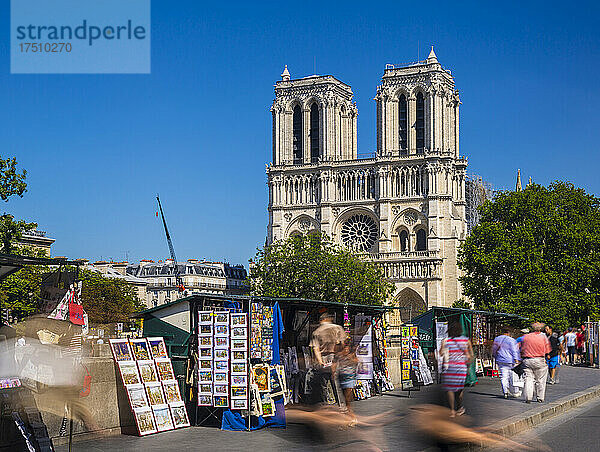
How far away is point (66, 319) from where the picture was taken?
1491 cm

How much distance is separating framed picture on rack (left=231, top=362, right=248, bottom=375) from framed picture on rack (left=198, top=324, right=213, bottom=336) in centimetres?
70

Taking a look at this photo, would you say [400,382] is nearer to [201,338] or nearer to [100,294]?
[201,338]

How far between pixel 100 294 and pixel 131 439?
63.4 m

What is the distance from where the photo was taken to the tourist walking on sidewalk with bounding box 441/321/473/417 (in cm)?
994

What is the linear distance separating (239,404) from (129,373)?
6.08 feet

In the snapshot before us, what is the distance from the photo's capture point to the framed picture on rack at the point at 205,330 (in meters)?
14.9

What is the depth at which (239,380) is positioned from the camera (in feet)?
47.9

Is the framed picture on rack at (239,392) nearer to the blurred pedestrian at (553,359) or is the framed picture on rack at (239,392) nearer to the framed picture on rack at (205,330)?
the framed picture on rack at (205,330)

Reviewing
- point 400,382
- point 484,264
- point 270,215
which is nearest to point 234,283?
point 270,215

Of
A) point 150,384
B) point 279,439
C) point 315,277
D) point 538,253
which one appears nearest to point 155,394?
point 150,384

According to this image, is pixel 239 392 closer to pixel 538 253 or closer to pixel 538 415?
pixel 538 415

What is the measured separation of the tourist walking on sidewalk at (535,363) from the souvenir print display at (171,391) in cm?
813

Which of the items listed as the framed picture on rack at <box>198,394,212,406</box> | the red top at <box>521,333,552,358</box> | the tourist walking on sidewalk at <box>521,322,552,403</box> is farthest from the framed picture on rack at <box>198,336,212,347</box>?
the red top at <box>521,333,552,358</box>

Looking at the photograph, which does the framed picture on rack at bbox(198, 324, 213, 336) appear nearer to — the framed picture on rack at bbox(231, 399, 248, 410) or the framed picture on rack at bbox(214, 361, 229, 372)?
the framed picture on rack at bbox(214, 361, 229, 372)
